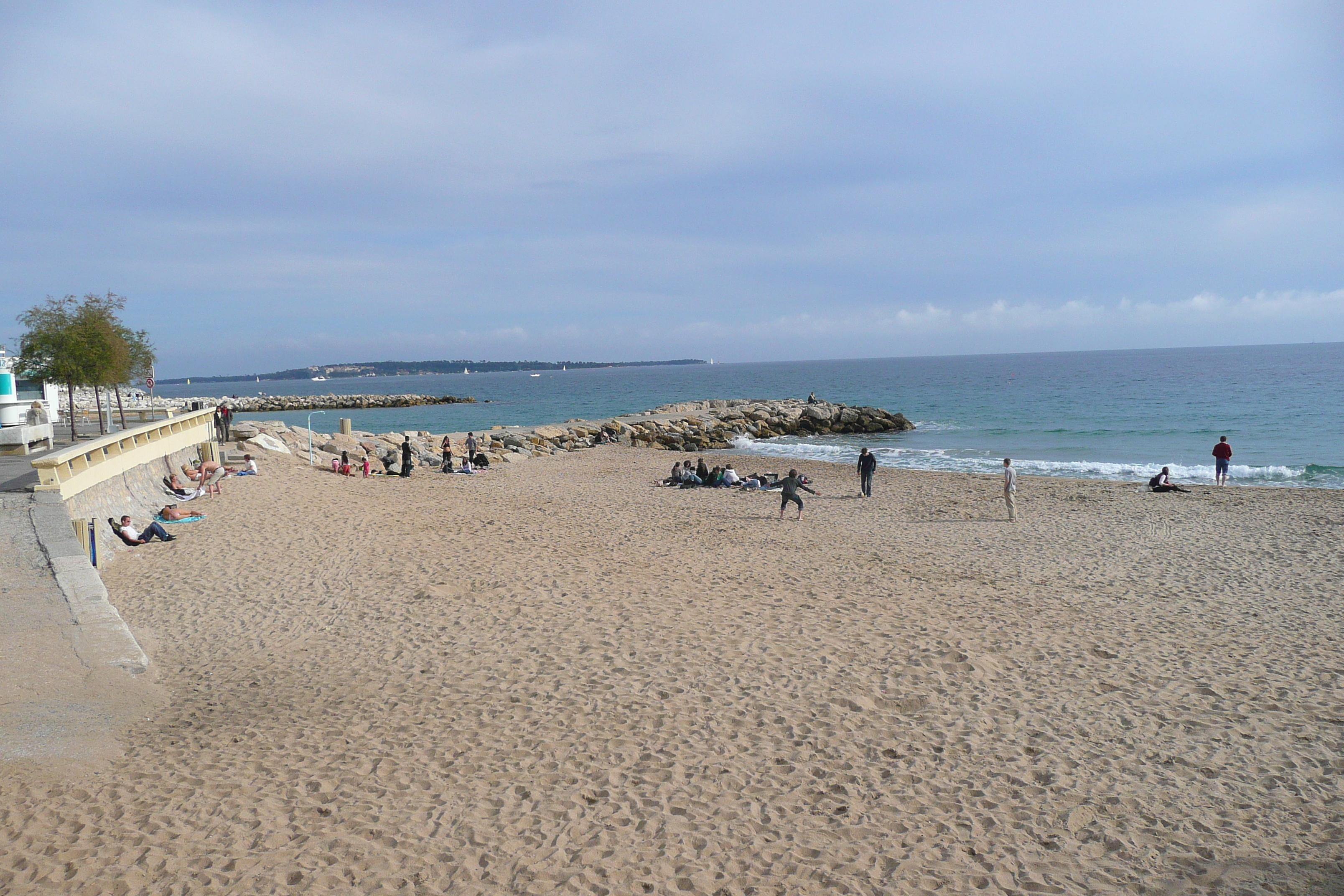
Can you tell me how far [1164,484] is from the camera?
20562 mm

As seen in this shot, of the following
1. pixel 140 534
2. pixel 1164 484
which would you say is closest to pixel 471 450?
pixel 140 534

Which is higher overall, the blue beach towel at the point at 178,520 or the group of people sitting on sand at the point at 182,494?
the group of people sitting on sand at the point at 182,494

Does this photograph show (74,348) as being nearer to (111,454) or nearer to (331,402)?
(111,454)

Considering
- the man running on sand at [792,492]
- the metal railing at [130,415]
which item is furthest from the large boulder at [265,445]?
the man running on sand at [792,492]

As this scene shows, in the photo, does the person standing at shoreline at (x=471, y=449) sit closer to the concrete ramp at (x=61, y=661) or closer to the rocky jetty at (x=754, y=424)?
the rocky jetty at (x=754, y=424)

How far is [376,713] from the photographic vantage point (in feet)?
22.2

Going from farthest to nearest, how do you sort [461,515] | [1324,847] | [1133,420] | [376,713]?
1. [1133,420]
2. [461,515]
3. [376,713]
4. [1324,847]

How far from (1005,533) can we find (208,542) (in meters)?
14.7

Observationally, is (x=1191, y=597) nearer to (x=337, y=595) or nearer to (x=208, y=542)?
(x=337, y=595)

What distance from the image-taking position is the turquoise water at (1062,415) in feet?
96.4

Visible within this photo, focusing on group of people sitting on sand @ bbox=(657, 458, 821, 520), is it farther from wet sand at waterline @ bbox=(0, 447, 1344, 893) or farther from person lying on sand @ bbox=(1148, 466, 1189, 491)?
person lying on sand @ bbox=(1148, 466, 1189, 491)

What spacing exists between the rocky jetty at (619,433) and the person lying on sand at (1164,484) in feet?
67.2

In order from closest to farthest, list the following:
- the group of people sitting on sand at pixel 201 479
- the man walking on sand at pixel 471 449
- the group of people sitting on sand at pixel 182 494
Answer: the group of people sitting on sand at pixel 182 494, the group of people sitting on sand at pixel 201 479, the man walking on sand at pixel 471 449

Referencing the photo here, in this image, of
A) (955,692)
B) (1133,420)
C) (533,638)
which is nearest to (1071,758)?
(955,692)
